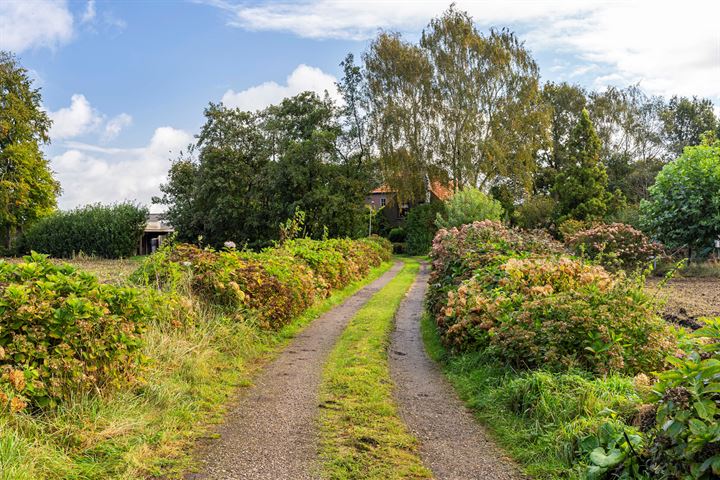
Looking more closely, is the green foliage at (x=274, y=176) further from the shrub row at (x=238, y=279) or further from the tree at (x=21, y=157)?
the shrub row at (x=238, y=279)

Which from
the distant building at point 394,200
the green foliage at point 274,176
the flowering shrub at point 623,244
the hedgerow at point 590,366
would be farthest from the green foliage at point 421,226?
the hedgerow at point 590,366

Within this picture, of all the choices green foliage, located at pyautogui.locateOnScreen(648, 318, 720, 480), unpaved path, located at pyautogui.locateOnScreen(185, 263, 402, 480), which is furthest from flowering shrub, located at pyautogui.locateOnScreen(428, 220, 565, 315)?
green foliage, located at pyautogui.locateOnScreen(648, 318, 720, 480)

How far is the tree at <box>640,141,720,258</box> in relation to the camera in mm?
17688

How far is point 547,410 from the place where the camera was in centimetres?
493

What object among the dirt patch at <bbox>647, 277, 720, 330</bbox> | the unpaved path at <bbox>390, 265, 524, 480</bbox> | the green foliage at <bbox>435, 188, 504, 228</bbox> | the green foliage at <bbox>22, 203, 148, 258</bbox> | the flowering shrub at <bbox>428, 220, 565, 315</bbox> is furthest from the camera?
the green foliage at <bbox>22, 203, 148, 258</bbox>

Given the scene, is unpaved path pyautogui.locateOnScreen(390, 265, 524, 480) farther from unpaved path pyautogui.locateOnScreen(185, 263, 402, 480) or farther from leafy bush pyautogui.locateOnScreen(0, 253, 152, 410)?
leafy bush pyautogui.locateOnScreen(0, 253, 152, 410)

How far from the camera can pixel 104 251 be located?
3775cm

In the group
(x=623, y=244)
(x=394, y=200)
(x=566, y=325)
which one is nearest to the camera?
(x=566, y=325)

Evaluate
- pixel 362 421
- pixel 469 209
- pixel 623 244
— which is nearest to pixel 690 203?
pixel 623 244

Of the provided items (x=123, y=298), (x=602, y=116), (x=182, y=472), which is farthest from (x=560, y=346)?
(x=602, y=116)

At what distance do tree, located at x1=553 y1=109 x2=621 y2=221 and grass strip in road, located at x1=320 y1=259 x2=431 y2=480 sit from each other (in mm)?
27559

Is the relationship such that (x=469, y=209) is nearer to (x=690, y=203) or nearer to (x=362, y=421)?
(x=690, y=203)

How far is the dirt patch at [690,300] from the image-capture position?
9.09 m

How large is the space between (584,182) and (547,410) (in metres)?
32.3
